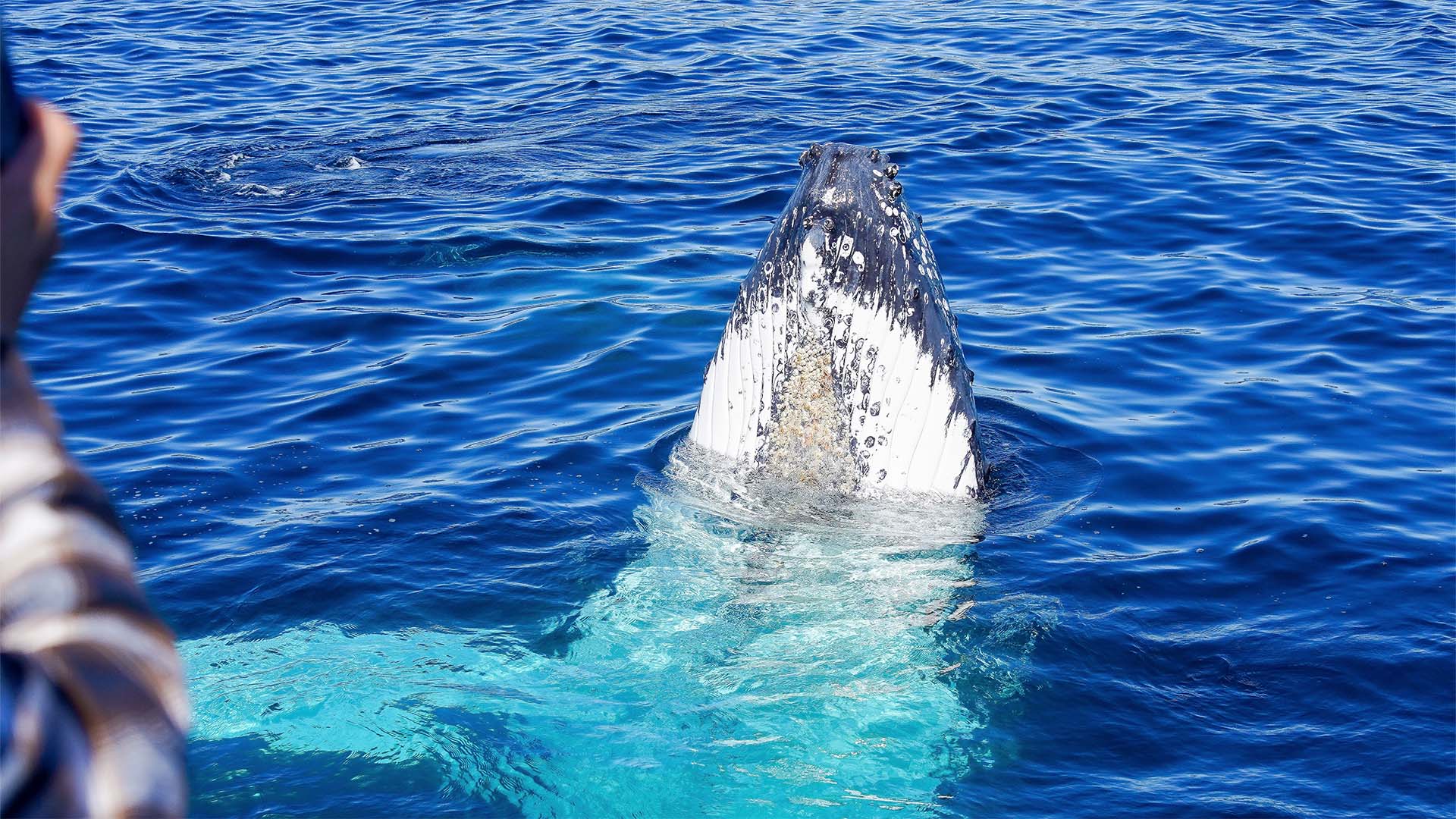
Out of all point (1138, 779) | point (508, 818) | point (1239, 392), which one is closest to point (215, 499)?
point (508, 818)

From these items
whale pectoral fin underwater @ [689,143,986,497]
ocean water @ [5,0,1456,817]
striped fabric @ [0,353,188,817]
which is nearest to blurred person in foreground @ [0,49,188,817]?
striped fabric @ [0,353,188,817]

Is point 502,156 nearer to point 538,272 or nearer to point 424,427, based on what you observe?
point 538,272

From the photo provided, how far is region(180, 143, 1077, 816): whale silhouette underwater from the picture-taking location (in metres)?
5.42

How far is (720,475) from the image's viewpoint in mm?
7012

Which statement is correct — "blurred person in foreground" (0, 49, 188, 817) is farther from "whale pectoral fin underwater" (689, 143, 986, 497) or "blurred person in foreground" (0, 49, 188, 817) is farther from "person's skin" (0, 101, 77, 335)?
"whale pectoral fin underwater" (689, 143, 986, 497)

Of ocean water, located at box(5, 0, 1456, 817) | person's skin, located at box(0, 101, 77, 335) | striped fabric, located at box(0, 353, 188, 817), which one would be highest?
person's skin, located at box(0, 101, 77, 335)

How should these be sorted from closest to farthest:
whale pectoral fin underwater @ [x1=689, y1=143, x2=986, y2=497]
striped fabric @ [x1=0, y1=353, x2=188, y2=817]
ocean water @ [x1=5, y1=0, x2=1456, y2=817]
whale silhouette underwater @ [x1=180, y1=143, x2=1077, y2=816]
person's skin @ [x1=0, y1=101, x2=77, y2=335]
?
striped fabric @ [x1=0, y1=353, x2=188, y2=817] → person's skin @ [x1=0, y1=101, x2=77, y2=335] → whale silhouette underwater @ [x1=180, y1=143, x2=1077, y2=816] → ocean water @ [x1=5, y1=0, x2=1456, y2=817] → whale pectoral fin underwater @ [x1=689, y1=143, x2=986, y2=497]

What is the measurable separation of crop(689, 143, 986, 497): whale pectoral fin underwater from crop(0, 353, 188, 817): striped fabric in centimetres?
503

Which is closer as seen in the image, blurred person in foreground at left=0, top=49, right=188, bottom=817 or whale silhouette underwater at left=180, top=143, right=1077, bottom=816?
blurred person in foreground at left=0, top=49, right=188, bottom=817

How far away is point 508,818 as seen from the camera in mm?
5219

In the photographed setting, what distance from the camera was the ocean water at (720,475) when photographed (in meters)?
5.65

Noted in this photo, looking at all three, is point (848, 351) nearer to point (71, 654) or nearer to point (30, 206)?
point (30, 206)

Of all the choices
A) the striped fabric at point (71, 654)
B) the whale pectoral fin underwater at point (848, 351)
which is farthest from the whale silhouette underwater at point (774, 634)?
the striped fabric at point (71, 654)

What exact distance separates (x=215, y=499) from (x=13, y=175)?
694 cm
